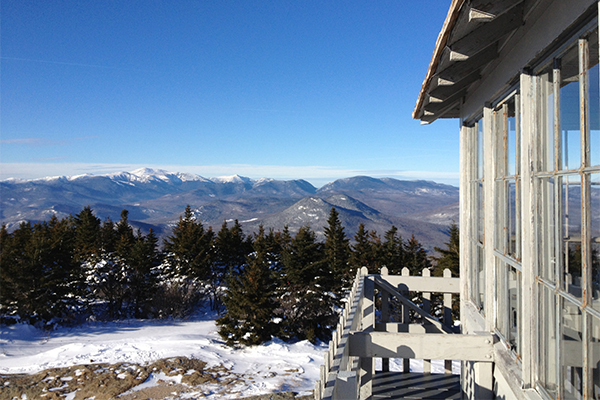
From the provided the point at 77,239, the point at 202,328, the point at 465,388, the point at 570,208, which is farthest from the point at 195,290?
the point at 570,208

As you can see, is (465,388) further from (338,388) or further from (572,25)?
(572,25)

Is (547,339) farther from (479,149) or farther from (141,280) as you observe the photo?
(141,280)

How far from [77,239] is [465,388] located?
37.4 meters

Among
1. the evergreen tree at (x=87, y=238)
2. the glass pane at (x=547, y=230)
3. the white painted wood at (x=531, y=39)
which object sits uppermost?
the white painted wood at (x=531, y=39)

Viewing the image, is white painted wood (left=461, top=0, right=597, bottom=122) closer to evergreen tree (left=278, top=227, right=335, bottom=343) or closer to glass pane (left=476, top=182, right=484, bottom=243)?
glass pane (left=476, top=182, right=484, bottom=243)

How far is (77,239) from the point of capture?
34.8m

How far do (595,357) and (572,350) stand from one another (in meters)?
0.24

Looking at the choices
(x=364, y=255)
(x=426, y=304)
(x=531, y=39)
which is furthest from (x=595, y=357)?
(x=364, y=255)

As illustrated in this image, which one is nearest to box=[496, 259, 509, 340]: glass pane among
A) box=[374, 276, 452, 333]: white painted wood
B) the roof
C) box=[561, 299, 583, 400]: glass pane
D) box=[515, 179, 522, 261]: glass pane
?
box=[515, 179, 522, 261]: glass pane

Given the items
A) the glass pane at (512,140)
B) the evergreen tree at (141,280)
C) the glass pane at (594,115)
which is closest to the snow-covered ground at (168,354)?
the evergreen tree at (141,280)

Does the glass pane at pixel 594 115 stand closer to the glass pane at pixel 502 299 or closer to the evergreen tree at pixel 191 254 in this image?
the glass pane at pixel 502 299

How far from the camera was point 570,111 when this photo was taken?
1.95m

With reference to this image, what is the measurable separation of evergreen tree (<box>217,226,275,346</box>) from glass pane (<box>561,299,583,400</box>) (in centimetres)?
2042

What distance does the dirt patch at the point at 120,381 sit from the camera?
1180 cm
